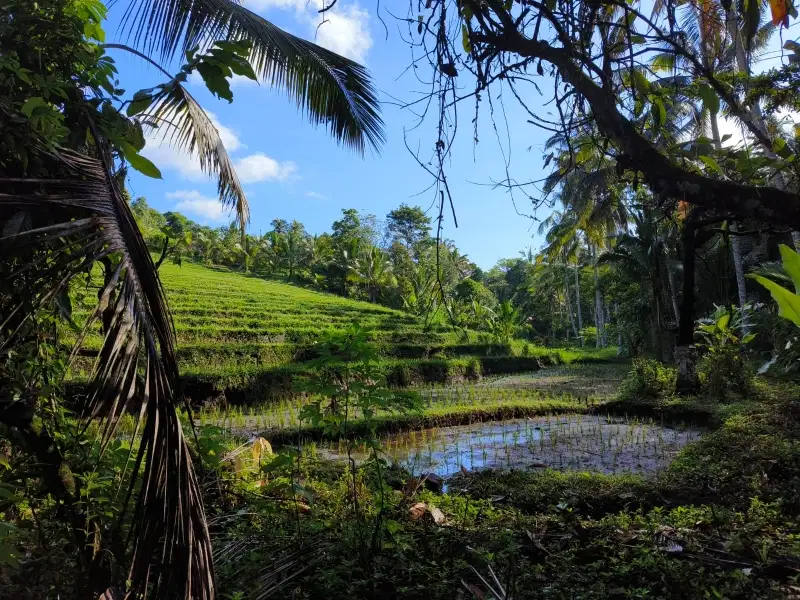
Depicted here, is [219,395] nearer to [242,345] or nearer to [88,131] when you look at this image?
[242,345]

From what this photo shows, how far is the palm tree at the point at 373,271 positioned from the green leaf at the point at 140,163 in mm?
25117

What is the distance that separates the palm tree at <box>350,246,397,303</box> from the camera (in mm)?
26469

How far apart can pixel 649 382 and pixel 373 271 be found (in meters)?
18.7

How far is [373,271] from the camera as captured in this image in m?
26.6

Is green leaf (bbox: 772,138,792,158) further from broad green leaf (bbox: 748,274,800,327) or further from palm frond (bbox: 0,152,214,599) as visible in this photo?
palm frond (bbox: 0,152,214,599)

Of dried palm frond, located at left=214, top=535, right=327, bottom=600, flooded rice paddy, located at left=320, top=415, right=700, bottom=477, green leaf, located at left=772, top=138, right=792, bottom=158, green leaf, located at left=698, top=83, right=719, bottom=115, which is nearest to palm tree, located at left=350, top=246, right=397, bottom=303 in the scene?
flooded rice paddy, located at left=320, top=415, right=700, bottom=477

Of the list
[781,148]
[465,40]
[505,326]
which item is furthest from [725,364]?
[505,326]

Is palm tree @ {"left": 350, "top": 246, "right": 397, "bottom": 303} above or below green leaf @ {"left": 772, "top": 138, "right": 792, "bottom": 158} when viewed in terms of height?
above

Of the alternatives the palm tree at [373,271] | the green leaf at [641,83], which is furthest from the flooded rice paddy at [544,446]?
the palm tree at [373,271]

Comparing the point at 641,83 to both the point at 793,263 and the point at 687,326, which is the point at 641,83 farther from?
the point at 687,326

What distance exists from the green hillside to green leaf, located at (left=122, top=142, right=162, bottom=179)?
582 centimetres

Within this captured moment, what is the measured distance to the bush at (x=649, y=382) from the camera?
29.0ft

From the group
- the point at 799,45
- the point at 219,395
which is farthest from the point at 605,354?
the point at 799,45

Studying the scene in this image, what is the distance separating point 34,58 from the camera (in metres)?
1.46
